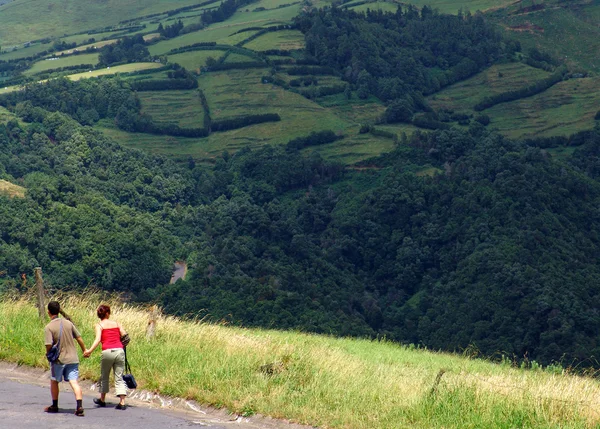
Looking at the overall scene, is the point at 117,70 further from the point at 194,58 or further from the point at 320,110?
the point at 320,110

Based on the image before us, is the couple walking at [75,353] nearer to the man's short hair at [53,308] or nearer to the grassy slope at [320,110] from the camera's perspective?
the man's short hair at [53,308]

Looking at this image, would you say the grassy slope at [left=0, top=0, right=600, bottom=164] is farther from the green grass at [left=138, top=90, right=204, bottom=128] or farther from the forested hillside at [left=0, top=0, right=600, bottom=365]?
the forested hillside at [left=0, top=0, right=600, bottom=365]

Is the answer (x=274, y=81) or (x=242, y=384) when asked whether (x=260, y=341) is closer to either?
(x=242, y=384)

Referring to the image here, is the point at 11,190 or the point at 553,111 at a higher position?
the point at 11,190

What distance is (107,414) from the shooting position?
1961 cm

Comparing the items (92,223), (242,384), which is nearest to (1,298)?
(242,384)

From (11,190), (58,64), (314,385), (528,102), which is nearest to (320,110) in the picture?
(528,102)

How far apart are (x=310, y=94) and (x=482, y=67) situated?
40246 millimetres

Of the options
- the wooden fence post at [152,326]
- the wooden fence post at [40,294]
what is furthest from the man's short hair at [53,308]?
the wooden fence post at [40,294]

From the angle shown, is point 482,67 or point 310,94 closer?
point 310,94

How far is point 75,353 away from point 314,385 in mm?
5130

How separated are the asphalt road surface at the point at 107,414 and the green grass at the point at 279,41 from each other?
539 ft

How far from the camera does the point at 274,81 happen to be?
17100cm

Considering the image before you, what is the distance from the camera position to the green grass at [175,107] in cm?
16175
